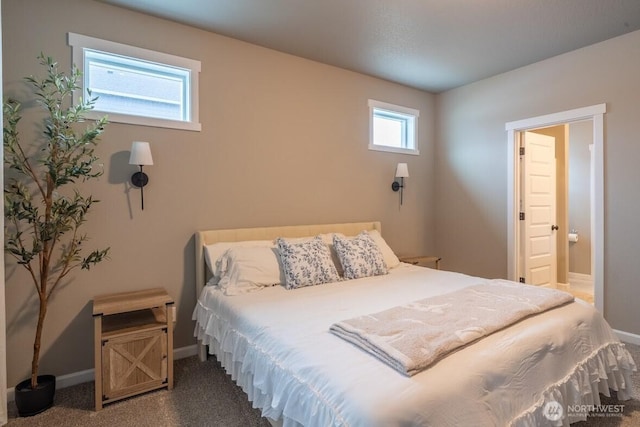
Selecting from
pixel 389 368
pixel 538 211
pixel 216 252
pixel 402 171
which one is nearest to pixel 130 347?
pixel 216 252

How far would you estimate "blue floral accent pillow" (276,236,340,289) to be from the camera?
2.62 m

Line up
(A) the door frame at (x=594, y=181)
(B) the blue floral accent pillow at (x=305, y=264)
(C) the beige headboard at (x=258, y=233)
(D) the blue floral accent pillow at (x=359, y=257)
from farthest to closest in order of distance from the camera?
(A) the door frame at (x=594, y=181), (D) the blue floral accent pillow at (x=359, y=257), (C) the beige headboard at (x=258, y=233), (B) the blue floral accent pillow at (x=305, y=264)

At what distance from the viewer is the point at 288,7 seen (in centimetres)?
257

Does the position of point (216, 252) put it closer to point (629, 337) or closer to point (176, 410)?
point (176, 410)

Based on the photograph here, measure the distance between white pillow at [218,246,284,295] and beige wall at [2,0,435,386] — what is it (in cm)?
46

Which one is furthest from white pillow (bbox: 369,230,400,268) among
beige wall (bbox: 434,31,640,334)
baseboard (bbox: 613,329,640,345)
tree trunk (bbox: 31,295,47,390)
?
tree trunk (bbox: 31,295,47,390)

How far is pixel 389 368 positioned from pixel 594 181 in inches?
127

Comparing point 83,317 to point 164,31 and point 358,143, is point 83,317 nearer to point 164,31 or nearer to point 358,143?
point 164,31

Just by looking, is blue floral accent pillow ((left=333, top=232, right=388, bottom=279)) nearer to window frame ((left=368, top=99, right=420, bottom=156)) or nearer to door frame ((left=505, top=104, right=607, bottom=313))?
window frame ((left=368, top=99, right=420, bottom=156))

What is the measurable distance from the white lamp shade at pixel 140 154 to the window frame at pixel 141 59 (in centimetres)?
25

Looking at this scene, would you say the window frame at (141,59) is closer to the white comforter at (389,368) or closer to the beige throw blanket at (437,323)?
the white comforter at (389,368)

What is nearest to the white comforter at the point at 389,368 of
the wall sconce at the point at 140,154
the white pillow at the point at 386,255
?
the white pillow at the point at 386,255

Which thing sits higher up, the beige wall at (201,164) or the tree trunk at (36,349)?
the beige wall at (201,164)

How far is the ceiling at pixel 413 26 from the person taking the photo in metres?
2.55
